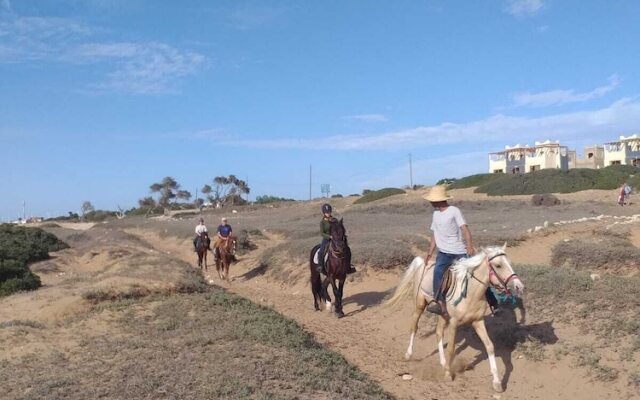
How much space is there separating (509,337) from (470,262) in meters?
2.00

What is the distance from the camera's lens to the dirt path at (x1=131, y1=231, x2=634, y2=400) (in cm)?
749

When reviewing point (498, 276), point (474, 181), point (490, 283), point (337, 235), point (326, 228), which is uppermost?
point (474, 181)

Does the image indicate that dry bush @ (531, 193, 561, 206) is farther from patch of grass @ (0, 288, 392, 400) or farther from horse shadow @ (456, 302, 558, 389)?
patch of grass @ (0, 288, 392, 400)

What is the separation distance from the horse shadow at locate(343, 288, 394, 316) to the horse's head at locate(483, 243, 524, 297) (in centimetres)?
583

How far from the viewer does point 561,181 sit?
5053 cm

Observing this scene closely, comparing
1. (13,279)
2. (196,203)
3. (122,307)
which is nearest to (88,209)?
(196,203)

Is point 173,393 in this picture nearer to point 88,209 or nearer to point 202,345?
point 202,345

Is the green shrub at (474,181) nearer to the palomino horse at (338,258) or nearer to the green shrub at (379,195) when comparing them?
the green shrub at (379,195)

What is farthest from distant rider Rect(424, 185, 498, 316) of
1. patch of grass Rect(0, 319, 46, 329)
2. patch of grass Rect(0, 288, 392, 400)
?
patch of grass Rect(0, 319, 46, 329)

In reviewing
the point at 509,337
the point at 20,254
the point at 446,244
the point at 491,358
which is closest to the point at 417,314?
the point at 509,337

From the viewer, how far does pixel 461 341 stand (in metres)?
9.52

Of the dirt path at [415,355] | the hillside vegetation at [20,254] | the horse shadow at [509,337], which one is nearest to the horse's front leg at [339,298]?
the dirt path at [415,355]

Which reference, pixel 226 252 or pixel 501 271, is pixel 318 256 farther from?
pixel 226 252

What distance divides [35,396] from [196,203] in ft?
322
